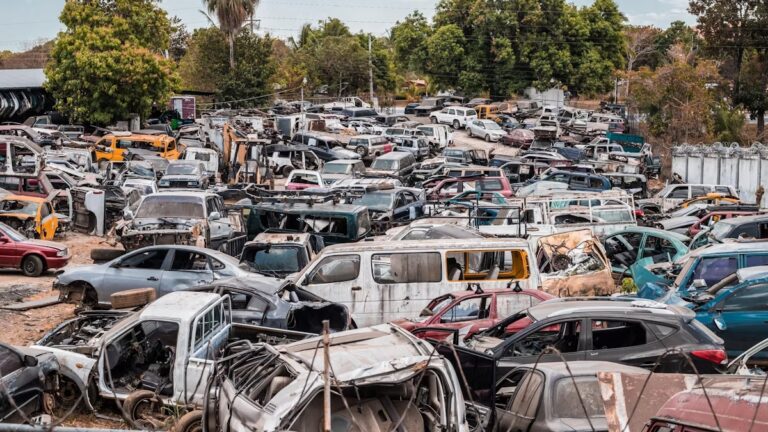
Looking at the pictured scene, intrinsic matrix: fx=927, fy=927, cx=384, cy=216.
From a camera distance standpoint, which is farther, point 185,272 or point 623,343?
point 185,272

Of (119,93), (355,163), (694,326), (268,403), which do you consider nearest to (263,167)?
(355,163)

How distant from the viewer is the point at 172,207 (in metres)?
20.0

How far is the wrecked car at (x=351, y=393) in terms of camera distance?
264 inches

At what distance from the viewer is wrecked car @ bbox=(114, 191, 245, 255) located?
18531 mm

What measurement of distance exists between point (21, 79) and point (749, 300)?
49.0 metres

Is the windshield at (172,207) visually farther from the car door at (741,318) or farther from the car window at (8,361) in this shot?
the car door at (741,318)

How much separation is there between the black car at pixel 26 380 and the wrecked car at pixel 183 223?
27.6ft

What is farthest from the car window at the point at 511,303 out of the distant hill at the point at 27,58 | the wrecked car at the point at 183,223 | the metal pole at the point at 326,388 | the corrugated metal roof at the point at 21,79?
the distant hill at the point at 27,58

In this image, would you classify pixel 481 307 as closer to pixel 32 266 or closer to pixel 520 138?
pixel 32 266

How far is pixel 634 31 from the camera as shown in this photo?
7994 cm

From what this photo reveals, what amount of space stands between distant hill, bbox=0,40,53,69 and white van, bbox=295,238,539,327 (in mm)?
69745

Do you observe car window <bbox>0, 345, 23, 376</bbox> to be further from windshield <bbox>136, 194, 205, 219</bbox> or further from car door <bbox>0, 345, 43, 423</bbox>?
windshield <bbox>136, 194, 205, 219</bbox>

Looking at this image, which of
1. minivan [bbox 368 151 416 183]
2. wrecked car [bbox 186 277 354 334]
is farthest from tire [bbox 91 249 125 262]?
minivan [bbox 368 151 416 183]

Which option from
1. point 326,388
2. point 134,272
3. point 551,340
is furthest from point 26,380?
point 134,272
